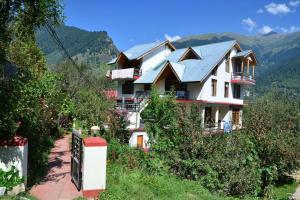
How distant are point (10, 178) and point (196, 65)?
94.1 feet

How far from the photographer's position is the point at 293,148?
64.8 feet

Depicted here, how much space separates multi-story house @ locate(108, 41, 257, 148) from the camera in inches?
1387

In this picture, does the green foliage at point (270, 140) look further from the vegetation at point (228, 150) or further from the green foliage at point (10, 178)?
the green foliage at point (10, 178)

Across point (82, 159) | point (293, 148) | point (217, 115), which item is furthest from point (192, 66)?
point (82, 159)

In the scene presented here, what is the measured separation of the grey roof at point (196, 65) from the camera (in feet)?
115

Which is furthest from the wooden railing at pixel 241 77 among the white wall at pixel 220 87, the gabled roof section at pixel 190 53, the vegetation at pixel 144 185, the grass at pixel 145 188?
the grass at pixel 145 188

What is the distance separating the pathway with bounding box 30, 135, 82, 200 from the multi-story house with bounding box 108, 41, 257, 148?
16428mm

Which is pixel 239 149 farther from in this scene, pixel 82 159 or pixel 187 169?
pixel 82 159

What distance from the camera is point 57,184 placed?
38.9 ft

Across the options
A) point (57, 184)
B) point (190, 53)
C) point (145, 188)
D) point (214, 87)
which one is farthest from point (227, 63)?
point (57, 184)

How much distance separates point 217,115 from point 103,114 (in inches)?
668

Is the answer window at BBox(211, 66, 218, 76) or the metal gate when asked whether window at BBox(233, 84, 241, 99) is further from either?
the metal gate

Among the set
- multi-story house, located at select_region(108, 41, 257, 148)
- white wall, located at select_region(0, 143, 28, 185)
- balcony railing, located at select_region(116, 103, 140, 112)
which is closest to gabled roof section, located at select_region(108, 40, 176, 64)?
multi-story house, located at select_region(108, 41, 257, 148)

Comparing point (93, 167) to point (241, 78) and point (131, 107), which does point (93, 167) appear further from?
point (241, 78)
